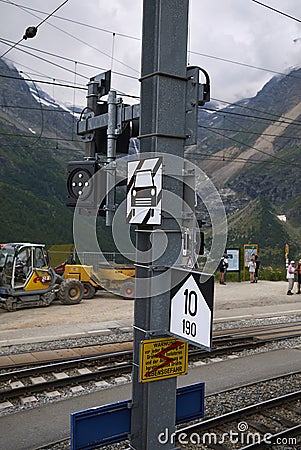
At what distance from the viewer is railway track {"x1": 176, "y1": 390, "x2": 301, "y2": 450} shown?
6875 mm

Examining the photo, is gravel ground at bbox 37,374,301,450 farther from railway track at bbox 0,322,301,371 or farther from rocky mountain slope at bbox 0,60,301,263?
rocky mountain slope at bbox 0,60,301,263

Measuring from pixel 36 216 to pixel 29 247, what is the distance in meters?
71.9

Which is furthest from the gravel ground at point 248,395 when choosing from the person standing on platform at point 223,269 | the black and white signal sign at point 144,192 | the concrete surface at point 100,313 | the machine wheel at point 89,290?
the person standing on platform at point 223,269

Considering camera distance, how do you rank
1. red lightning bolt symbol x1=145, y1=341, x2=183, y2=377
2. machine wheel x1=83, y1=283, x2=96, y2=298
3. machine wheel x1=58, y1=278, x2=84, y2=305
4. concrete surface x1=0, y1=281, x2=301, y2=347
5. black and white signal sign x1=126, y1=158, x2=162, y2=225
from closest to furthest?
black and white signal sign x1=126, y1=158, x2=162, y2=225
red lightning bolt symbol x1=145, y1=341, x2=183, y2=377
concrete surface x1=0, y1=281, x2=301, y2=347
machine wheel x1=58, y1=278, x2=84, y2=305
machine wheel x1=83, y1=283, x2=96, y2=298

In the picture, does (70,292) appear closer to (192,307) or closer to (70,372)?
(70,372)

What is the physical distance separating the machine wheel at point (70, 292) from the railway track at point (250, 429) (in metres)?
12.1

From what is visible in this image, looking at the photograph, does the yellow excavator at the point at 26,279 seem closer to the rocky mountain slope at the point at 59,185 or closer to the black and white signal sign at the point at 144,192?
the black and white signal sign at the point at 144,192

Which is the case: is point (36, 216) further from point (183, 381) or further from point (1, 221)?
point (183, 381)

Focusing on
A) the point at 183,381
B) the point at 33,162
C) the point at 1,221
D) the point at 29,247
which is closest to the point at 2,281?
the point at 29,247

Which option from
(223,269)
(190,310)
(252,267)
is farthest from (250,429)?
(252,267)

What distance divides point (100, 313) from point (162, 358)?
45.5 feet

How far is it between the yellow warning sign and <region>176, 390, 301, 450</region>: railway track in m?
2.90

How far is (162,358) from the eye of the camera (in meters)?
4.23

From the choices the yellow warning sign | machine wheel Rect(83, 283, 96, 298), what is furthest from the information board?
the yellow warning sign
